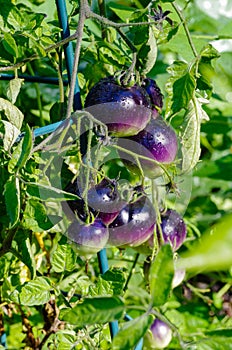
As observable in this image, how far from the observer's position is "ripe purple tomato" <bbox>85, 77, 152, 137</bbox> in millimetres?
650

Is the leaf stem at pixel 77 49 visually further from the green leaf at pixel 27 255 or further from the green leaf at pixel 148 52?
the green leaf at pixel 27 255

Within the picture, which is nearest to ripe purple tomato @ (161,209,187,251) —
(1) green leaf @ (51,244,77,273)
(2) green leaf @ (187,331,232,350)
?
(1) green leaf @ (51,244,77,273)

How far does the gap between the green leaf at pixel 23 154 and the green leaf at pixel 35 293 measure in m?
0.18

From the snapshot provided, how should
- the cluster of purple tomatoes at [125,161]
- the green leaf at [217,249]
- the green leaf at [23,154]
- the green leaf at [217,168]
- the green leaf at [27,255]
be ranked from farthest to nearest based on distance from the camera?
the green leaf at [217,168] < the green leaf at [27,255] < the cluster of purple tomatoes at [125,161] < the green leaf at [23,154] < the green leaf at [217,249]

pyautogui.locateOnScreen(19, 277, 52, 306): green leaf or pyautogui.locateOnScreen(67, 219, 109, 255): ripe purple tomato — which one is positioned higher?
pyautogui.locateOnScreen(67, 219, 109, 255): ripe purple tomato

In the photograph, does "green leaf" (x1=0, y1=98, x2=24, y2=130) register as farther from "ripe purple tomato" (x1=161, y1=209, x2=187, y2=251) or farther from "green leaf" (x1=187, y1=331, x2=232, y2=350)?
"green leaf" (x1=187, y1=331, x2=232, y2=350)

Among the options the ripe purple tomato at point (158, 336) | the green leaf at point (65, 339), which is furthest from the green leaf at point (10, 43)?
the ripe purple tomato at point (158, 336)

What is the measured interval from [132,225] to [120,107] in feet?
0.46

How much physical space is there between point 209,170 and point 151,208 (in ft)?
3.45

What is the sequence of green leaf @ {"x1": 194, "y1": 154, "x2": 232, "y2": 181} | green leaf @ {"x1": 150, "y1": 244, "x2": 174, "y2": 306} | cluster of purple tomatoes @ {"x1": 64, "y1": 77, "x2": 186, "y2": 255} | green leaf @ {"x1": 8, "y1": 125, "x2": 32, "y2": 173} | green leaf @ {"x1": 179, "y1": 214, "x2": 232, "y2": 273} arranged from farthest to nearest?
green leaf @ {"x1": 194, "y1": 154, "x2": 232, "y2": 181} < cluster of purple tomatoes @ {"x1": 64, "y1": 77, "x2": 186, "y2": 255} < green leaf @ {"x1": 8, "y1": 125, "x2": 32, "y2": 173} < green leaf @ {"x1": 150, "y1": 244, "x2": 174, "y2": 306} < green leaf @ {"x1": 179, "y1": 214, "x2": 232, "y2": 273}

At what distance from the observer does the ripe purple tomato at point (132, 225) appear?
723mm

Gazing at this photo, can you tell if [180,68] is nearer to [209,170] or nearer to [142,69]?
[142,69]

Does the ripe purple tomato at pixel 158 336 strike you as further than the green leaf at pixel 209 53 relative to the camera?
Yes

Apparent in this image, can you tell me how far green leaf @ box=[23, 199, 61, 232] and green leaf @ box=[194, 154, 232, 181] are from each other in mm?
1110
